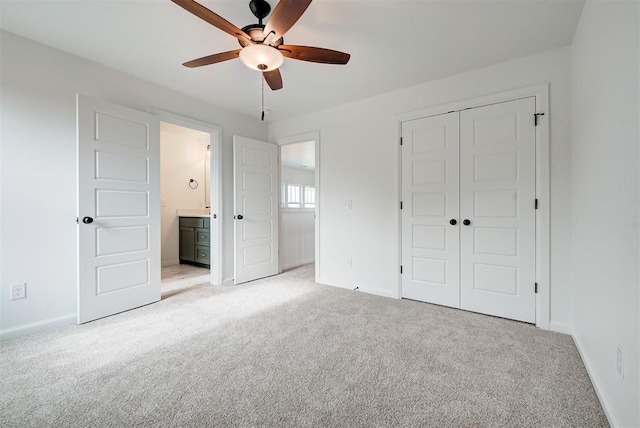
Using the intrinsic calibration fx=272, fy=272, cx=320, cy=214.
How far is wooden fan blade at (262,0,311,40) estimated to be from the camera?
4.71 feet

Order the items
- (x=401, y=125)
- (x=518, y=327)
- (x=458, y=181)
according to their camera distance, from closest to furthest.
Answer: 1. (x=518, y=327)
2. (x=458, y=181)
3. (x=401, y=125)

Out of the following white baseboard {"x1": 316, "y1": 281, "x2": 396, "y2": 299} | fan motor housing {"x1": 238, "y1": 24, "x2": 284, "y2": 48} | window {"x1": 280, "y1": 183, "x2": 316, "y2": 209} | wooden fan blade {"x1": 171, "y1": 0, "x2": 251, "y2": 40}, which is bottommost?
white baseboard {"x1": 316, "y1": 281, "x2": 396, "y2": 299}

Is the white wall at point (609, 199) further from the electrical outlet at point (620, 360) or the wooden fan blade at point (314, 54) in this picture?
the wooden fan blade at point (314, 54)

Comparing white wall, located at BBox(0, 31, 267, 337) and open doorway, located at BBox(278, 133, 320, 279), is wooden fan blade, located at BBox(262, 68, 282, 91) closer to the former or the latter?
open doorway, located at BBox(278, 133, 320, 279)

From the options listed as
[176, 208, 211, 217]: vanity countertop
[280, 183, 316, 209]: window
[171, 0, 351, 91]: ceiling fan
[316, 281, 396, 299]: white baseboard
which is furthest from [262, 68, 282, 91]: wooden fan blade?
[280, 183, 316, 209]: window

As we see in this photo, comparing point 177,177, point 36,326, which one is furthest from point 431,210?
point 177,177

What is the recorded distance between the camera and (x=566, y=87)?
2291mm

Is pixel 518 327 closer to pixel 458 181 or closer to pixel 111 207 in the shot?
pixel 458 181

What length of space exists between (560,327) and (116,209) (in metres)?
4.13

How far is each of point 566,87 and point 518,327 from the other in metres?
2.08

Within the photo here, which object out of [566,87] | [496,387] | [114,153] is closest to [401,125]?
[566,87]

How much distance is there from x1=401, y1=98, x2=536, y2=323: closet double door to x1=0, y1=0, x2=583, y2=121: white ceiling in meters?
0.57

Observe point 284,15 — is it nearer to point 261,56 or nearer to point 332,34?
point 261,56

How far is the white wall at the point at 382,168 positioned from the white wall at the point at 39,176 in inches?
97.5
